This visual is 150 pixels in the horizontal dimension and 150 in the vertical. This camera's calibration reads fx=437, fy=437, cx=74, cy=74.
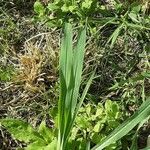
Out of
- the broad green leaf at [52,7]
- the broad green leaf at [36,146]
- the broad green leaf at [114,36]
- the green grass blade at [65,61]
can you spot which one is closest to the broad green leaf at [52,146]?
the broad green leaf at [36,146]

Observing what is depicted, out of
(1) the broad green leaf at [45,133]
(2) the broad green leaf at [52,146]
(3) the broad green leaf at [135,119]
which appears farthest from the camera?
(1) the broad green leaf at [45,133]

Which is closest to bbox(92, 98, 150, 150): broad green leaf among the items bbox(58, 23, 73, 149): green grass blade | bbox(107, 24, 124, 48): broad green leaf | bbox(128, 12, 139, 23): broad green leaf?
bbox(58, 23, 73, 149): green grass blade

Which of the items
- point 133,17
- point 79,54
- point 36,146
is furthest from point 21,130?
point 133,17

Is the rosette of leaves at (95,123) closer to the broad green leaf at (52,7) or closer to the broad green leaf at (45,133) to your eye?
the broad green leaf at (45,133)

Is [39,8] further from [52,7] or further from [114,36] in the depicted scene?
[114,36]

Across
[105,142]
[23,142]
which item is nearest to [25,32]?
[23,142]

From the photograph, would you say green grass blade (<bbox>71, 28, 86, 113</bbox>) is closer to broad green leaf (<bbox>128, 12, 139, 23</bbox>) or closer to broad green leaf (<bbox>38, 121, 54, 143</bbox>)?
broad green leaf (<bbox>38, 121, 54, 143</bbox>)

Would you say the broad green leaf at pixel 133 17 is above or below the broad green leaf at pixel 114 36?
above

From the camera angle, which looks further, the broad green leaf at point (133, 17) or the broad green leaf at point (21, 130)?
the broad green leaf at point (133, 17)

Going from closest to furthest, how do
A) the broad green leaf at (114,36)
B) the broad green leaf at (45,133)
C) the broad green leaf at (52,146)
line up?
the broad green leaf at (52,146) < the broad green leaf at (45,133) < the broad green leaf at (114,36)

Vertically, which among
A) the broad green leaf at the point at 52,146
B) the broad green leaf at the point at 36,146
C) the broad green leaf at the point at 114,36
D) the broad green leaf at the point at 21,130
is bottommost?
the broad green leaf at the point at 36,146
